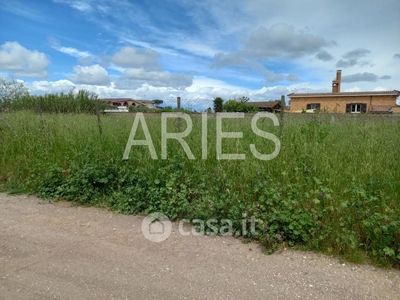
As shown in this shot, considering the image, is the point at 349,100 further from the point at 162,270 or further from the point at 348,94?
the point at 162,270

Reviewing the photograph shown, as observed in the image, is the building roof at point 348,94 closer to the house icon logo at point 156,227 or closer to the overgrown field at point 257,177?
the overgrown field at point 257,177

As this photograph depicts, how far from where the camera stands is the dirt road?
2143mm

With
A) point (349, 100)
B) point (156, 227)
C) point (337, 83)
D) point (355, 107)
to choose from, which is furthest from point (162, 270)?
point (337, 83)

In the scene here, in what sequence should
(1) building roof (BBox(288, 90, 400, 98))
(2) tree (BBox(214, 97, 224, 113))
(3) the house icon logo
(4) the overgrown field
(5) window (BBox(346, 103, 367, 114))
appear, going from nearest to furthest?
(4) the overgrown field → (3) the house icon logo → (2) tree (BBox(214, 97, 224, 113)) → (1) building roof (BBox(288, 90, 400, 98)) → (5) window (BBox(346, 103, 367, 114))

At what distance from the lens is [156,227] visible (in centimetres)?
334

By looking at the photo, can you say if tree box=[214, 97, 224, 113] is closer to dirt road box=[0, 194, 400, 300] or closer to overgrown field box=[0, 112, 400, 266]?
overgrown field box=[0, 112, 400, 266]

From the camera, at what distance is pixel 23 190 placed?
482 cm

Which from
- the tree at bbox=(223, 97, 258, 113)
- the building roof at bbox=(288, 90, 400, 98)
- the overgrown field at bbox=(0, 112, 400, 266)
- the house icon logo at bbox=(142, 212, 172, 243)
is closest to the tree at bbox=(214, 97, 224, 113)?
the overgrown field at bbox=(0, 112, 400, 266)

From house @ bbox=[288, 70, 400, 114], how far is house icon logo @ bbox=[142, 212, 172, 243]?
27194mm

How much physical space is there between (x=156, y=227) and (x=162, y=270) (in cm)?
93

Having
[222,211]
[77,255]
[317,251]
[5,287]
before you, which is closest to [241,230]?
[222,211]

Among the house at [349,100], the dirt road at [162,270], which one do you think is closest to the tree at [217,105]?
the dirt road at [162,270]

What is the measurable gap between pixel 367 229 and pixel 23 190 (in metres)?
5.83

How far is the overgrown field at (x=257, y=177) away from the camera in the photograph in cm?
280
